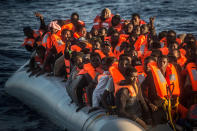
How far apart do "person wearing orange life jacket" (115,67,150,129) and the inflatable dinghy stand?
12 cm

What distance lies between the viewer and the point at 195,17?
1714cm

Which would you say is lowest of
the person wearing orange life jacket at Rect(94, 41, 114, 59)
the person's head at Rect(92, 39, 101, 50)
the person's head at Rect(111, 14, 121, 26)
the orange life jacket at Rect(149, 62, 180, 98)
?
the orange life jacket at Rect(149, 62, 180, 98)

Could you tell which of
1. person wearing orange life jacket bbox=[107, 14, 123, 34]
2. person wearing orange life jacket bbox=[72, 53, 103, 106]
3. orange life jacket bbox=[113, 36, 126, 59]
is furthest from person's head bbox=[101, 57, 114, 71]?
person wearing orange life jacket bbox=[107, 14, 123, 34]

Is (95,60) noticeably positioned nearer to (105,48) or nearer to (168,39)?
(105,48)

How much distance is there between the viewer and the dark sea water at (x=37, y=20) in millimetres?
8164

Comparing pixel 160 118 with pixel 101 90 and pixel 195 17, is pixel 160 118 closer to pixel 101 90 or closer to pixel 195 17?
pixel 101 90

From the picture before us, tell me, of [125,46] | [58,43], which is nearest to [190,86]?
[125,46]

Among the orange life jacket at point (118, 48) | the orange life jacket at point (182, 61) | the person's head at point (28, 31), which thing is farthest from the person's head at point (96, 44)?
the person's head at point (28, 31)

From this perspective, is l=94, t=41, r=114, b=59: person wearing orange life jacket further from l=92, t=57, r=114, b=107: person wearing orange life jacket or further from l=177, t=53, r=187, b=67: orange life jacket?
l=177, t=53, r=187, b=67: orange life jacket

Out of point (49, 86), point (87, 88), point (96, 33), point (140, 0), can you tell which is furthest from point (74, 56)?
point (140, 0)

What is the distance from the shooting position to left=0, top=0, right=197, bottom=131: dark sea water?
8164 millimetres

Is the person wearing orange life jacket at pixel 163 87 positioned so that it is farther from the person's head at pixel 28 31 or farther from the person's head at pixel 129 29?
the person's head at pixel 28 31

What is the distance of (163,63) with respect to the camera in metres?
5.17

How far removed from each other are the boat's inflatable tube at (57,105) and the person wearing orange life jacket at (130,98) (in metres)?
0.13
